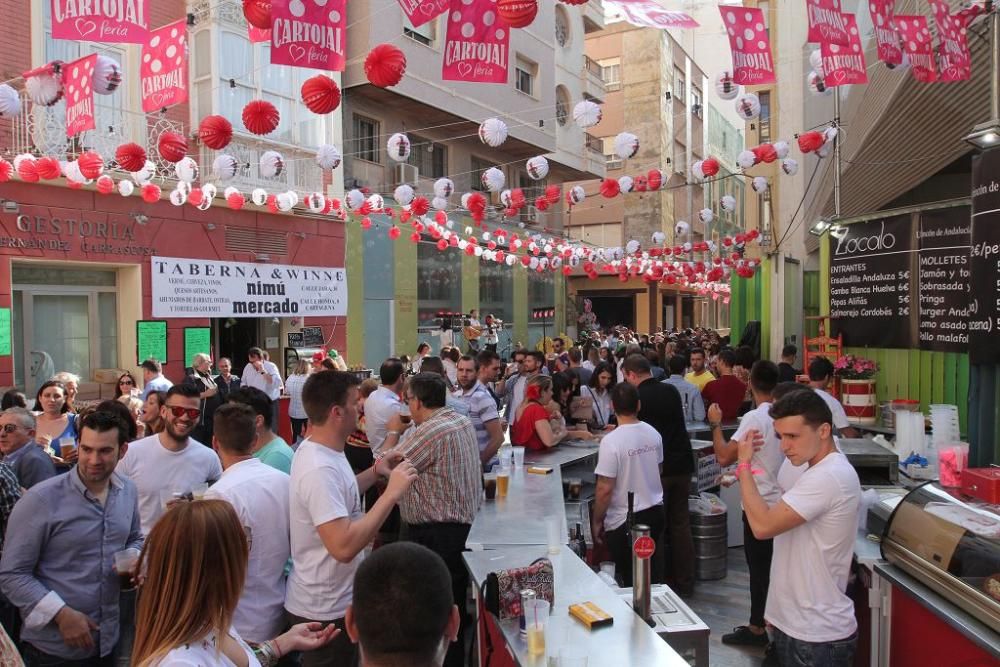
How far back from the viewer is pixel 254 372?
40.6 feet

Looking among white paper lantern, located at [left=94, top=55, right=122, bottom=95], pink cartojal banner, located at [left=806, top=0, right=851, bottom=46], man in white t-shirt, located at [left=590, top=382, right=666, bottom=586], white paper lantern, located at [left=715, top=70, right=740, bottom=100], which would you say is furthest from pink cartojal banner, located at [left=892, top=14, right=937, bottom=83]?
white paper lantern, located at [left=94, top=55, right=122, bottom=95]

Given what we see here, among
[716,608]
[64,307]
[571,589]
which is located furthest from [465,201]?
[571,589]

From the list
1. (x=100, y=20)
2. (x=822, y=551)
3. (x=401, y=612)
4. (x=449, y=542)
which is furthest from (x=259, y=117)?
(x=401, y=612)

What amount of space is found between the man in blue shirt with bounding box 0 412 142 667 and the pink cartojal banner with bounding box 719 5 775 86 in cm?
673

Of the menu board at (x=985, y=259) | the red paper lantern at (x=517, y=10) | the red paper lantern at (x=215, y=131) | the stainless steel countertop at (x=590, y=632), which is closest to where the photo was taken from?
the stainless steel countertop at (x=590, y=632)

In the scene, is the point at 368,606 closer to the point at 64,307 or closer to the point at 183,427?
the point at 183,427

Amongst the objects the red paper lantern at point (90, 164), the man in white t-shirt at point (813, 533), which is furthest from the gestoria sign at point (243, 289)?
the man in white t-shirt at point (813, 533)

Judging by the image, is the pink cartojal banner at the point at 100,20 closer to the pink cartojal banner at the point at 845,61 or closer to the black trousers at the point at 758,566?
the black trousers at the point at 758,566

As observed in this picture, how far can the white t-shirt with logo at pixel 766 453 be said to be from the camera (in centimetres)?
521

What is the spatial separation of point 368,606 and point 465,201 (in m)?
14.1

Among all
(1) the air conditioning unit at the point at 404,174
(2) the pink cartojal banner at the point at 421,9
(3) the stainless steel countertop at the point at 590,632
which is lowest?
(3) the stainless steel countertop at the point at 590,632

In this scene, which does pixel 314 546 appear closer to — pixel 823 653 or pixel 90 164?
pixel 823 653

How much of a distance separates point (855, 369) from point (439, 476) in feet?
21.6

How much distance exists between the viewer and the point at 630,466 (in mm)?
5688
